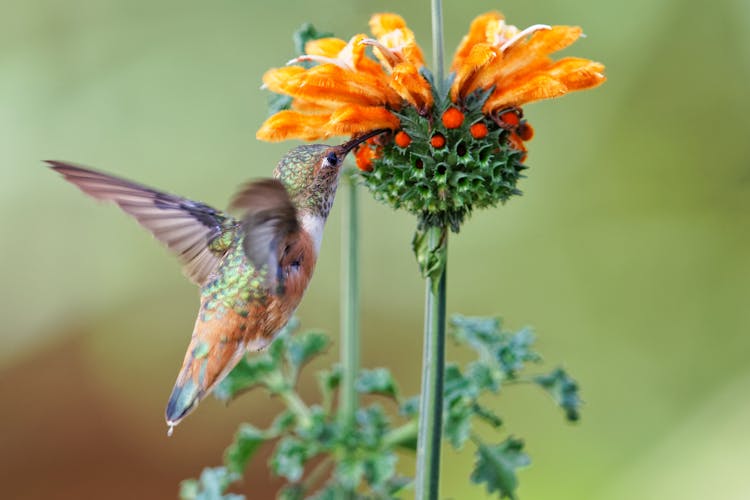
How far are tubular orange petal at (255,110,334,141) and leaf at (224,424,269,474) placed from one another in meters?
0.64

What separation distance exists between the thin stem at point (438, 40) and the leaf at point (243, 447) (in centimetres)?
79

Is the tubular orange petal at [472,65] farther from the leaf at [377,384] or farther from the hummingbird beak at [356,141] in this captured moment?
the leaf at [377,384]

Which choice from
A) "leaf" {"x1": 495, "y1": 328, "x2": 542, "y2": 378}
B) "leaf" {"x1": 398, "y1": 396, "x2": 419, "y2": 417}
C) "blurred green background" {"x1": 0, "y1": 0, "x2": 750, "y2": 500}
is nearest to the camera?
"leaf" {"x1": 495, "y1": 328, "x2": 542, "y2": 378}

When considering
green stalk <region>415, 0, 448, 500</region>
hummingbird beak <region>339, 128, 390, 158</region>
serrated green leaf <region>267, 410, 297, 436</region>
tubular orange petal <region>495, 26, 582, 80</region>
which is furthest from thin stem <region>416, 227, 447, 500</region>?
serrated green leaf <region>267, 410, 297, 436</region>

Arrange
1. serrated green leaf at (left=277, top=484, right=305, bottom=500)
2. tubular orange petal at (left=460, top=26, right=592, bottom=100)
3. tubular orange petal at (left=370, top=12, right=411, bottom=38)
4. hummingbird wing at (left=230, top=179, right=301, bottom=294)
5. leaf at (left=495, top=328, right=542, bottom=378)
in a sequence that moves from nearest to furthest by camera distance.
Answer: hummingbird wing at (left=230, top=179, right=301, bottom=294) → tubular orange petal at (left=460, top=26, right=592, bottom=100) → tubular orange petal at (left=370, top=12, right=411, bottom=38) → leaf at (left=495, top=328, right=542, bottom=378) → serrated green leaf at (left=277, top=484, right=305, bottom=500)

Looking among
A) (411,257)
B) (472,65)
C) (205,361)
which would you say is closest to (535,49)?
(472,65)

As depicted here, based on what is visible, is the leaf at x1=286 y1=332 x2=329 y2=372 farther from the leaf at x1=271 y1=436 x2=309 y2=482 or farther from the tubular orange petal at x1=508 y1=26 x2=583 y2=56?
the tubular orange petal at x1=508 y1=26 x2=583 y2=56

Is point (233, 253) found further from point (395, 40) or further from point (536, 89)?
point (536, 89)

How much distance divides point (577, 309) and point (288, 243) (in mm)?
1728

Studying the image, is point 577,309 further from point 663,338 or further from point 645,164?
point 645,164

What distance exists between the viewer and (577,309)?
281cm

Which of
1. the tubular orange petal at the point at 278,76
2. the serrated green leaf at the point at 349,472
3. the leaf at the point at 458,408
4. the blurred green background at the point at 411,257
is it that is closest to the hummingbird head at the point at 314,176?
the tubular orange petal at the point at 278,76

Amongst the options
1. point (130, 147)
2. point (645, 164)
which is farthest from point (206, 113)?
point (645, 164)

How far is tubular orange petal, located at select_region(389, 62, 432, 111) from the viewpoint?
1.21 metres
